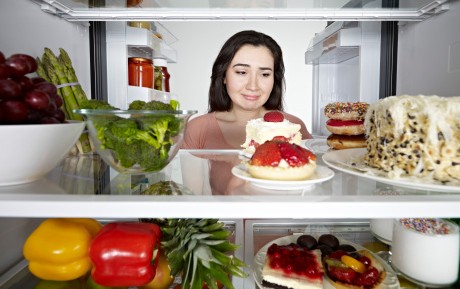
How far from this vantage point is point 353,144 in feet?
4.05

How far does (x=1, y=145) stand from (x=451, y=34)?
1669 millimetres

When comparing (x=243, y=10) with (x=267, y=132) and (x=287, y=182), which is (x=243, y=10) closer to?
(x=267, y=132)

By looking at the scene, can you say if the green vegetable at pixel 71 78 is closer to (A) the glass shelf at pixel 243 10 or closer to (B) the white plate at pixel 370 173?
(A) the glass shelf at pixel 243 10

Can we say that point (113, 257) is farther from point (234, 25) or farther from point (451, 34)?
point (234, 25)

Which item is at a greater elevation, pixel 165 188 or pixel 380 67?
pixel 380 67

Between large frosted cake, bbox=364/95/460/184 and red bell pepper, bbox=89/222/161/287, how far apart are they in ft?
1.75

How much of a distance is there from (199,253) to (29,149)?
0.41 metres

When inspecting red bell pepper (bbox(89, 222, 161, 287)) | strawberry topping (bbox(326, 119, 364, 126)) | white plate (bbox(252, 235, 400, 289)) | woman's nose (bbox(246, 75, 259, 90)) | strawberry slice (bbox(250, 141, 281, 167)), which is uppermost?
woman's nose (bbox(246, 75, 259, 90))

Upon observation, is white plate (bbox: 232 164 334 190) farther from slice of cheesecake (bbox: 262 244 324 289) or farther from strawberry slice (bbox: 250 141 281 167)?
slice of cheesecake (bbox: 262 244 324 289)

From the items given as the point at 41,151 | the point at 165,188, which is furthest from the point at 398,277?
the point at 41,151

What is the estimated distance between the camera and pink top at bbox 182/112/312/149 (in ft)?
8.06

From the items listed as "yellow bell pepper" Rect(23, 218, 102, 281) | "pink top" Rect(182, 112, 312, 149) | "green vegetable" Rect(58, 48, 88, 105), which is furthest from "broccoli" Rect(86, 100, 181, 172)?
"pink top" Rect(182, 112, 312, 149)

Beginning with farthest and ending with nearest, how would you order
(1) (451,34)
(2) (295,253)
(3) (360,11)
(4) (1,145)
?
(3) (360,11)
(1) (451,34)
(2) (295,253)
(4) (1,145)

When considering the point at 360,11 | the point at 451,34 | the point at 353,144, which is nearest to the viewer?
the point at 353,144
